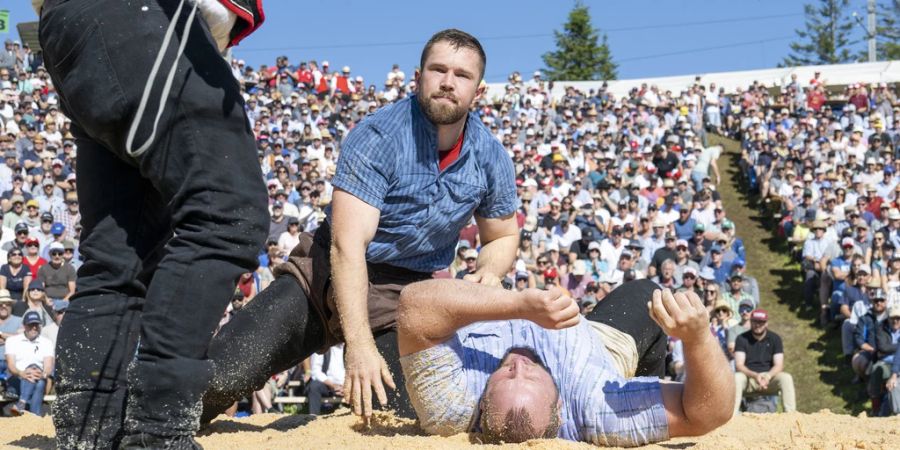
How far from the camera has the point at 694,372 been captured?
3309 millimetres

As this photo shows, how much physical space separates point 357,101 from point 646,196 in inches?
369

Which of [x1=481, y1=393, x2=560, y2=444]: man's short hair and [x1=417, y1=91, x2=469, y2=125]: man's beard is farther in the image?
[x1=417, y1=91, x2=469, y2=125]: man's beard

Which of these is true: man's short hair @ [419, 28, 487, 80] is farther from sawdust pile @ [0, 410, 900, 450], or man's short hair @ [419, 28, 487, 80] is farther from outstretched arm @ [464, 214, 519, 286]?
sawdust pile @ [0, 410, 900, 450]

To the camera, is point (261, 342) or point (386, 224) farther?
point (386, 224)

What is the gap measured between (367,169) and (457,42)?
0.67 meters

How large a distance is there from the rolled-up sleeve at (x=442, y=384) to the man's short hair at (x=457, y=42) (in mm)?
1245

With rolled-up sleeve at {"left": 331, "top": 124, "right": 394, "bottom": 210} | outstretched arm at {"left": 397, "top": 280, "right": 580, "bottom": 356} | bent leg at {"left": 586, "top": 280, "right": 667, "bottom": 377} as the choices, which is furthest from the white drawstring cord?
bent leg at {"left": 586, "top": 280, "right": 667, "bottom": 377}

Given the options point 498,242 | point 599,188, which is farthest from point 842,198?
point 498,242

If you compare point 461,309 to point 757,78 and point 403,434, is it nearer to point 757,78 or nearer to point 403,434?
point 403,434

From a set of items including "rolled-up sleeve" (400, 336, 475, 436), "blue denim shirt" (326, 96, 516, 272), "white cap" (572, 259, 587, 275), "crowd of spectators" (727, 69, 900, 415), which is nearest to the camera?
"rolled-up sleeve" (400, 336, 475, 436)

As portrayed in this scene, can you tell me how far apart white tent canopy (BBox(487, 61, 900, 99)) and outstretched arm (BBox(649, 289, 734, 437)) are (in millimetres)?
25779

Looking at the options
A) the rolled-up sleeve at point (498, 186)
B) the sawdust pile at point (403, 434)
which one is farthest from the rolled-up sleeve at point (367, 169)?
the sawdust pile at point (403, 434)

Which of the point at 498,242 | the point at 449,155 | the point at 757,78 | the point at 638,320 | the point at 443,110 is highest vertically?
the point at 757,78

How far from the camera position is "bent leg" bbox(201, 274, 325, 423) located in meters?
3.93
